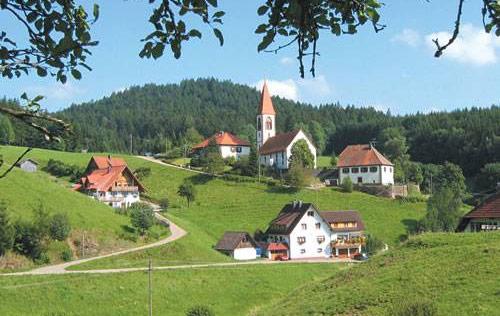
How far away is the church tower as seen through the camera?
107062mm

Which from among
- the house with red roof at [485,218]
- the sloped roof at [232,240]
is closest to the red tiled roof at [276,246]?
the sloped roof at [232,240]

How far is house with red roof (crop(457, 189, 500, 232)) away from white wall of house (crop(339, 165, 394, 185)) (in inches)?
1751

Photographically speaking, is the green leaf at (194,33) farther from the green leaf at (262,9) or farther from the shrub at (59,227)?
the shrub at (59,227)

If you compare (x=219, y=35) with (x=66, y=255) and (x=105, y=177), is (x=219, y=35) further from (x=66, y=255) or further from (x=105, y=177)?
(x=105, y=177)

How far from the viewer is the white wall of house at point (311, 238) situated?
60094 millimetres

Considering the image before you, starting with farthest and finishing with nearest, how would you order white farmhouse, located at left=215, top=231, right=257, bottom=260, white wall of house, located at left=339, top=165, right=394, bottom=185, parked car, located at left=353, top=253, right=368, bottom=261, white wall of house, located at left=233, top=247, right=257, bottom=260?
1. white wall of house, located at left=339, top=165, right=394, bottom=185
2. parked car, located at left=353, top=253, right=368, bottom=261
3. white farmhouse, located at left=215, top=231, right=257, bottom=260
4. white wall of house, located at left=233, top=247, right=257, bottom=260

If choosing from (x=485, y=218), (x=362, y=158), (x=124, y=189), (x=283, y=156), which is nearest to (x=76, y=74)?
(x=485, y=218)

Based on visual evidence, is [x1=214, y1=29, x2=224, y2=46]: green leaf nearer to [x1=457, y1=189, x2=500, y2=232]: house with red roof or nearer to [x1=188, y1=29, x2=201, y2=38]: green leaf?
[x1=188, y1=29, x2=201, y2=38]: green leaf

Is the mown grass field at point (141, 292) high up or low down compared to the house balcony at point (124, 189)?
down

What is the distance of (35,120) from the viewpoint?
4141 millimetres

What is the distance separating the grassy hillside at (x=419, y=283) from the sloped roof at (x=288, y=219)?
3185 centimetres

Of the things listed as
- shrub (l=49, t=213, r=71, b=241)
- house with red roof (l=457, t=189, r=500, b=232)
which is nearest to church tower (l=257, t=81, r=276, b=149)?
shrub (l=49, t=213, r=71, b=241)

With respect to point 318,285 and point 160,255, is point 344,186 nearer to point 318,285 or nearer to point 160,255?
point 160,255

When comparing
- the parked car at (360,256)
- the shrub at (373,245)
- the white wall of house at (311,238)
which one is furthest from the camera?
the white wall of house at (311,238)
